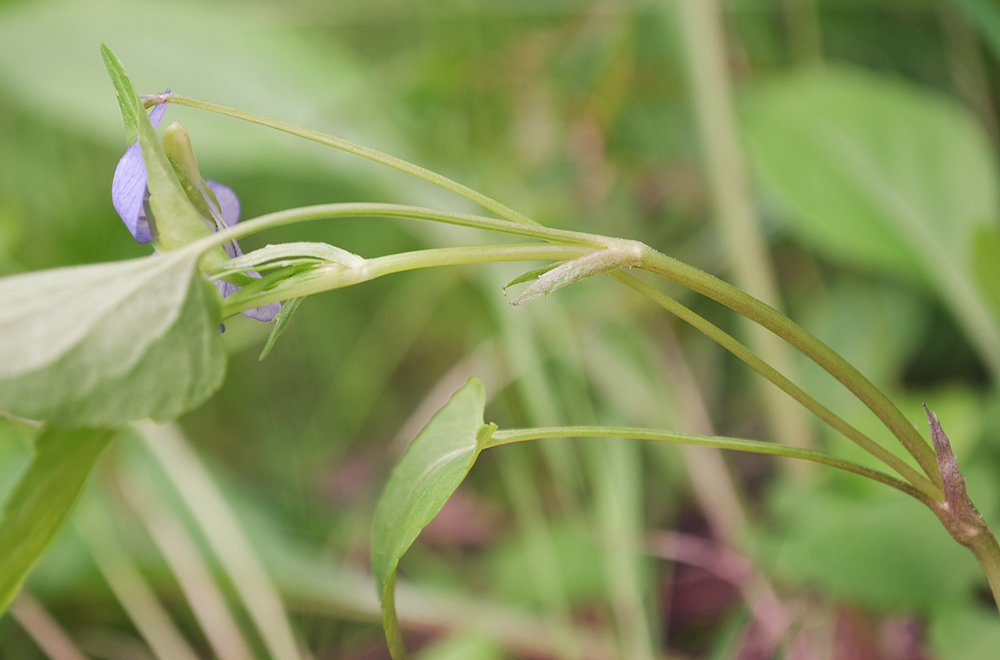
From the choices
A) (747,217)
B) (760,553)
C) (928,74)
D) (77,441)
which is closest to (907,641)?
(760,553)

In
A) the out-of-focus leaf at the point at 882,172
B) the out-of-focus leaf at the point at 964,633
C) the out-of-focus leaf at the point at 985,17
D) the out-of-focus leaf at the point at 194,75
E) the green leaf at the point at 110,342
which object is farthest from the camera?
the out-of-focus leaf at the point at 194,75

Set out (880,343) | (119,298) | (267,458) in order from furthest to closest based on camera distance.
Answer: (267,458) < (880,343) < (119,298)

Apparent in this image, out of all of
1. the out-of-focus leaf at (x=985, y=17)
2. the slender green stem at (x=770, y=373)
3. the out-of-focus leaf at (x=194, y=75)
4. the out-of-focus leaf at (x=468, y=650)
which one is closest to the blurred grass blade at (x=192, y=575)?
the out-of-focus leaf at (x=468, y=650)

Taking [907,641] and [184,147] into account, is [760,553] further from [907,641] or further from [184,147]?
[184,147]

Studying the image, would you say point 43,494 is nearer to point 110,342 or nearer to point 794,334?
point 110,342

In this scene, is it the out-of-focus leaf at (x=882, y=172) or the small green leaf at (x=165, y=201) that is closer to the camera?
the small green leaf at (x=165, y=201)

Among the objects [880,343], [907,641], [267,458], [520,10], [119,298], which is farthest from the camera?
[520,10]

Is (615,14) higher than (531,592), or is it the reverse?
(615,14)

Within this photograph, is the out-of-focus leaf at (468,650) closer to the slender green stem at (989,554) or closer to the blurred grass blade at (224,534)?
the blurred grass blade at (224,534)
